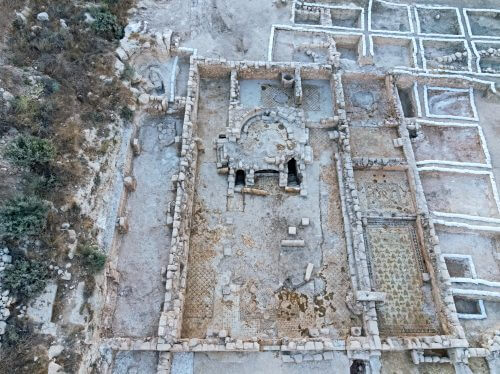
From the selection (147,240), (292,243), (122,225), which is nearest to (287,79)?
(292,243)

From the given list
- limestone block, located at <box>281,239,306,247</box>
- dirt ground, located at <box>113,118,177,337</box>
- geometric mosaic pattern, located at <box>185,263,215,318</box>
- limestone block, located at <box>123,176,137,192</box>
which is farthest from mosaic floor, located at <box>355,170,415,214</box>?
limestone block, located at <box>123,176,137,192</box>

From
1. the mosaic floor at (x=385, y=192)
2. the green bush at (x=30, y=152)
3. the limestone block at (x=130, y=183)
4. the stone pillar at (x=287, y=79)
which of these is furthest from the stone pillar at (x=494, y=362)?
the green bush at (x=30, y=152)

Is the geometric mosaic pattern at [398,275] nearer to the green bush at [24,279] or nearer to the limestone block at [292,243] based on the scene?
the limestone block at [292,243]

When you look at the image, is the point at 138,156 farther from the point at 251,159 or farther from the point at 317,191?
the point at 317,191

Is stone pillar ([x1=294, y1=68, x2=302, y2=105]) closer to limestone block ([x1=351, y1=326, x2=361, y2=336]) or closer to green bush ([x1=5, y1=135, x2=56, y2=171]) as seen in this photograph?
limestone block ([x1=351, y1=326, x2=361, y2=336])

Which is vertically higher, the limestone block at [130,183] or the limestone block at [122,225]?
the limestone block at [130,183]

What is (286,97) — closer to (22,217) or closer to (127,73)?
(127,73)

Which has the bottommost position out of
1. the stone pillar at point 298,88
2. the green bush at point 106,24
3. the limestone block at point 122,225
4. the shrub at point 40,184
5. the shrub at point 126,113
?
the limestone block at point 122,225

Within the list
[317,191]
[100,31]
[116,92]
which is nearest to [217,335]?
[317,191]
